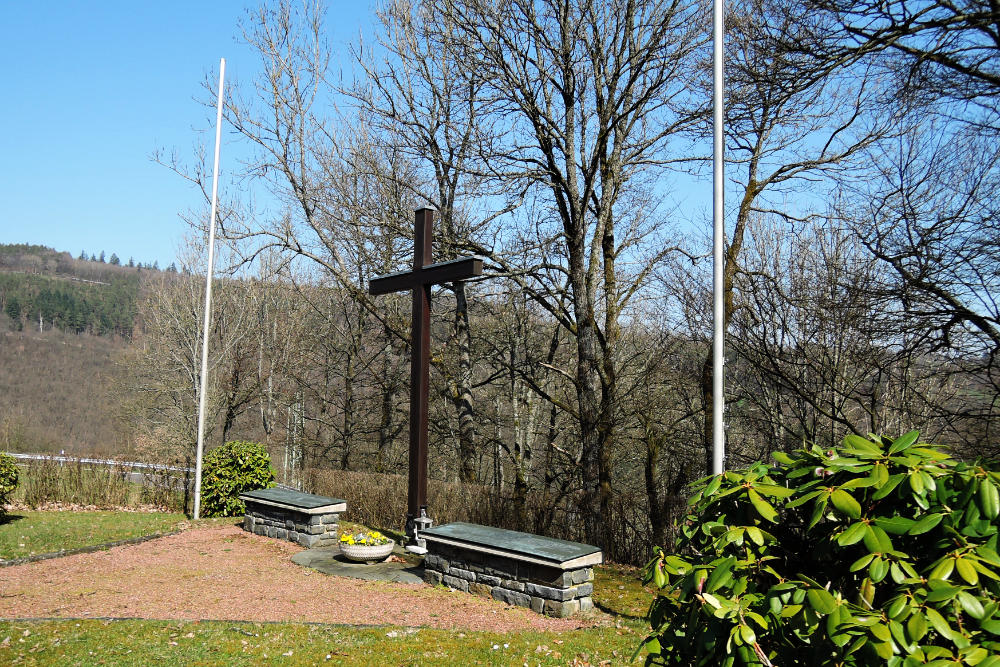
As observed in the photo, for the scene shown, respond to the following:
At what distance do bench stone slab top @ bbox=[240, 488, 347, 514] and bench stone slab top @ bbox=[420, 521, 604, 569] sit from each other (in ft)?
6.85

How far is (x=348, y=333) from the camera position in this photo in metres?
22.7

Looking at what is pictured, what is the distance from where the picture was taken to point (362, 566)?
7.92 metres

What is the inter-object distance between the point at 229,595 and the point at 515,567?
2967mm

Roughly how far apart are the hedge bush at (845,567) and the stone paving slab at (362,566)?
5680mm

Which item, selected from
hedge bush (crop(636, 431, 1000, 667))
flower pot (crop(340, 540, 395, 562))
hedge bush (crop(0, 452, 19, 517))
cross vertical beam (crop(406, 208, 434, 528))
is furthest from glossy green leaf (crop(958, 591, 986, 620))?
hedge bush (crop(0, 452, 19, 517))

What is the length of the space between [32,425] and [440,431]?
24.2 metres

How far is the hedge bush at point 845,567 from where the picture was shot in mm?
1672

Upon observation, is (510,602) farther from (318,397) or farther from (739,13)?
(318,397)

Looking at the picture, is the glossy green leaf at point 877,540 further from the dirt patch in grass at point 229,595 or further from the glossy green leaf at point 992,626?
the dirt patch in grass at point 229,595

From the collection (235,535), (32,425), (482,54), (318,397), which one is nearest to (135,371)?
(318,397)

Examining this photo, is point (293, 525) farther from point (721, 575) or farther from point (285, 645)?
point (721, 575)

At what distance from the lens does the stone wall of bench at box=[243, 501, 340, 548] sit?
9.12m

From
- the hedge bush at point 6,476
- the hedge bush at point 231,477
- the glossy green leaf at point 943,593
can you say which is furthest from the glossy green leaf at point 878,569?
the hedge bush at point 6,476

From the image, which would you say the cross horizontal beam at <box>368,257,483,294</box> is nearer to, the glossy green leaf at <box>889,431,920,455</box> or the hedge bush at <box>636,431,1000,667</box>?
the hedge bush at <box>636,431,1000,667</box>
